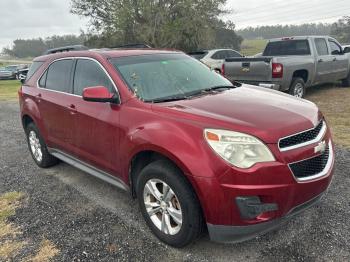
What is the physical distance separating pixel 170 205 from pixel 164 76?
1.46 metres

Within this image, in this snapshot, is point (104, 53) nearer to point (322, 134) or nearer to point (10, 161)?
point (322, 134)

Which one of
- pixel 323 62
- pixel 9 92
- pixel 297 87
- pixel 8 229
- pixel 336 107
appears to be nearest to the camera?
pixel 8 229

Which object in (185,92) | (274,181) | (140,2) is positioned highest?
(140,2)

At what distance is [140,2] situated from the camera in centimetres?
2723

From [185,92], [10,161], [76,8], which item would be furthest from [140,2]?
[185,92]

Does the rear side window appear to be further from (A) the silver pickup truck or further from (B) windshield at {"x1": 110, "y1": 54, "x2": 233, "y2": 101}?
(A) the silver pickup truck

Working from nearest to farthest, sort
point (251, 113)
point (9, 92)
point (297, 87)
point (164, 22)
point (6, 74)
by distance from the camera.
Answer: point (251, 113) → point (297, 87) → point (9, 92) → point (164, 22) → point (6, 74)

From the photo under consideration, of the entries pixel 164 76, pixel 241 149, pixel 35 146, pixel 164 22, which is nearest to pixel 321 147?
pixel 241 149

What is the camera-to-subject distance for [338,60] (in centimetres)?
1108

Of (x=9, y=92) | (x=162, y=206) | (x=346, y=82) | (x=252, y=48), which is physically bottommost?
(x=9, y=92)

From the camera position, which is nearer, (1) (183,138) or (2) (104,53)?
(1) (183,138)

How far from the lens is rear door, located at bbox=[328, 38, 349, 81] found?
11.0 metres

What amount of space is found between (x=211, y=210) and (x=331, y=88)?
1063cm

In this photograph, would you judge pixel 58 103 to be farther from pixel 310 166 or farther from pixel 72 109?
pixel 310 166
